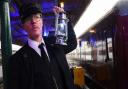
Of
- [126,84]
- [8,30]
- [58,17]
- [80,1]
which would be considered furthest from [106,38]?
[80,1]

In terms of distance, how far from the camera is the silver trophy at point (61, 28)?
11.5 feet

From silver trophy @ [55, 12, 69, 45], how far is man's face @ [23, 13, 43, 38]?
33 cm

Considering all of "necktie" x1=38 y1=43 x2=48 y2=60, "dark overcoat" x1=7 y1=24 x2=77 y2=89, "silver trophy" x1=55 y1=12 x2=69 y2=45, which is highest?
"silver trophy" x1=55 y1=12 x2=69 y2=45

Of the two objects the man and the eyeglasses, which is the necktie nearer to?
the man

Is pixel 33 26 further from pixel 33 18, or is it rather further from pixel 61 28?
pixel 61 28

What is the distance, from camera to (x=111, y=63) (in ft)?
28.9

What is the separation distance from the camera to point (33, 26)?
3195mm

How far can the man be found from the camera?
10.3ft

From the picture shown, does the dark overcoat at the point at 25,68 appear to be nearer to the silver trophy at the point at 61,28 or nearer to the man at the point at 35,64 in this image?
the man at the point at 35,64

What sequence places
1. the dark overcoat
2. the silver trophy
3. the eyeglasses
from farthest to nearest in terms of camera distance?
the silver trophy, the eyeglasses, the dark overcoat

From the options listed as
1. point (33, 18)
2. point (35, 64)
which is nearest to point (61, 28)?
point (33, 18)

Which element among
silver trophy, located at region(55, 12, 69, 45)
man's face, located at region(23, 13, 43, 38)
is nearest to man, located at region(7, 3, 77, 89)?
man's face, located at region(23, 13, 43, 38)

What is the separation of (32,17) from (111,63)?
577 cm

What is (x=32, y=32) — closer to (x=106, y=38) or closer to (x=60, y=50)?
(x=60, y=50)
